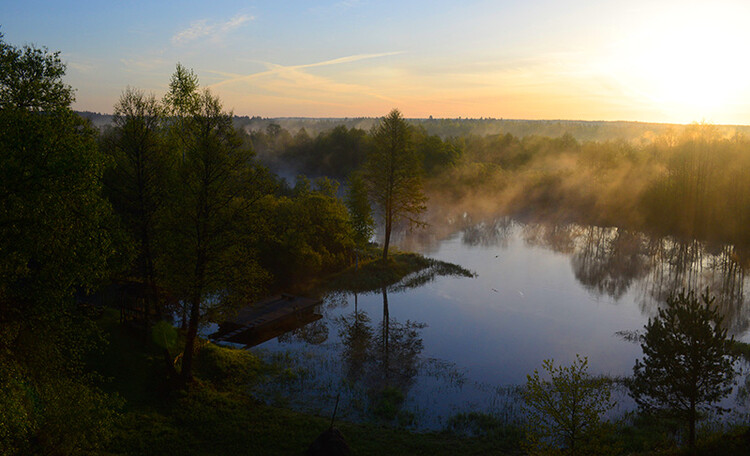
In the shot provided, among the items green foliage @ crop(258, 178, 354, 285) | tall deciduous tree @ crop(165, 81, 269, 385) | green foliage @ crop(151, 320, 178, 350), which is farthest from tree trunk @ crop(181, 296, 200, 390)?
green foliage @ crop(258, 178, 354, 285)

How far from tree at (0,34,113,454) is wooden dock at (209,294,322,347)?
15.1 metres

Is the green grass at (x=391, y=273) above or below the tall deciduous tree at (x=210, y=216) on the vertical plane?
below

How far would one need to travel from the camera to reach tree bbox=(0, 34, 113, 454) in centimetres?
1357

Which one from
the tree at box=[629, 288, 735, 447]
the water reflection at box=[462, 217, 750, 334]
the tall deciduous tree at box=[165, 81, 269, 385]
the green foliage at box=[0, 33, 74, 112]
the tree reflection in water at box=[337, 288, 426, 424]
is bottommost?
the tree reflection in water at box=[337, 288, 426, 424]

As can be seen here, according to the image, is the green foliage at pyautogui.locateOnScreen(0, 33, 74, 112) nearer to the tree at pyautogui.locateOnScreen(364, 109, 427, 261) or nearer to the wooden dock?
the wooden dock

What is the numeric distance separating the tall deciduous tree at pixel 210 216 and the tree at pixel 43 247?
16.2 ft

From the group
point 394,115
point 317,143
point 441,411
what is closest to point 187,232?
point 441,411

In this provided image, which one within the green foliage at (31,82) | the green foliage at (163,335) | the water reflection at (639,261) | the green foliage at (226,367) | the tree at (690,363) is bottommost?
the green foliage at (226,367)

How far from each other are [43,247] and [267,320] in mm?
19813

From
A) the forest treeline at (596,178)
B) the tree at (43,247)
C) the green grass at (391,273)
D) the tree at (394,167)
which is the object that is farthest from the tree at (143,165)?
the forest treeline at (596,178)

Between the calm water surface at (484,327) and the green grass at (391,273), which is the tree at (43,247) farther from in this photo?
the green grass at (391,273)

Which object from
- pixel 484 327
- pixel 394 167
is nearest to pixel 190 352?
pixel 484 327

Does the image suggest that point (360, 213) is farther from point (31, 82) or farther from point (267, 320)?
point (31, 82)

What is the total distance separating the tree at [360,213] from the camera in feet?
169
